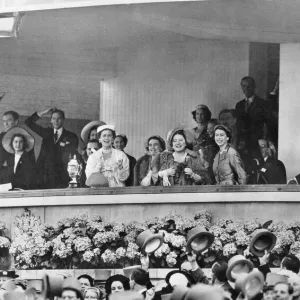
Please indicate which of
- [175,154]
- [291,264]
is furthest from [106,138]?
[291,264]

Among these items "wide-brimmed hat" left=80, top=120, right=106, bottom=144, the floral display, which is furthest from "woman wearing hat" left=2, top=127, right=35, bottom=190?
the floral display

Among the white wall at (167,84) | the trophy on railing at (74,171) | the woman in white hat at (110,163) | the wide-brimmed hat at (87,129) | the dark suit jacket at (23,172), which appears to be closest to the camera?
the white wall at (167,84)

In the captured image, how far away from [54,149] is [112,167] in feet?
4.87

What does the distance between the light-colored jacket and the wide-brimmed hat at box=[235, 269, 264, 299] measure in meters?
9.81

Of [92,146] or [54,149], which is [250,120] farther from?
[54,149]

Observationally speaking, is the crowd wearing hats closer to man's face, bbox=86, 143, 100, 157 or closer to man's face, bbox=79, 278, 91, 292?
man's face, bbox=79, 278, 91, 292

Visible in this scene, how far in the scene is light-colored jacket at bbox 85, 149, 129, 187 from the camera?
2548 centimetres

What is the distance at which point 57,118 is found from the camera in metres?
26.5

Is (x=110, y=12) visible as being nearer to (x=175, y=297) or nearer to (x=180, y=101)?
(x=180, y=101)

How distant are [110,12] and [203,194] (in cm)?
386

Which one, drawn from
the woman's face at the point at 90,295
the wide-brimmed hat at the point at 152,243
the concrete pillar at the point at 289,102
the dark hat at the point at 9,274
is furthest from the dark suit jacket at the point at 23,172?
the woman's face at the point at 90,295

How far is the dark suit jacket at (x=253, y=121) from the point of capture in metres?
24.9

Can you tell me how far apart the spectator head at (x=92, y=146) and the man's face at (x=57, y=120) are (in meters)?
0.84

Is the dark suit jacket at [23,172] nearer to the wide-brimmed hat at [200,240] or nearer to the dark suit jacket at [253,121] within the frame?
the dark suit jacket at [253,121]
